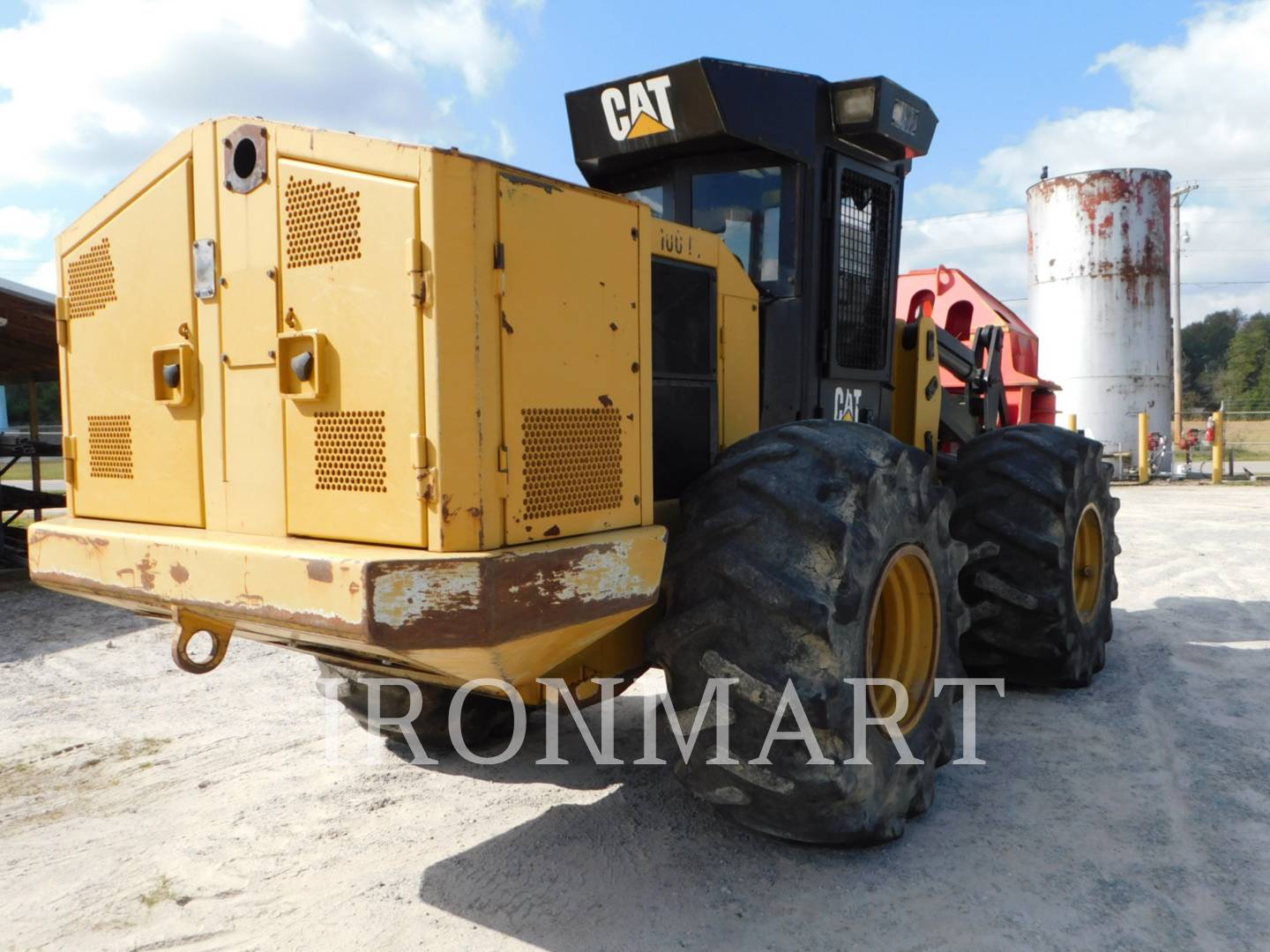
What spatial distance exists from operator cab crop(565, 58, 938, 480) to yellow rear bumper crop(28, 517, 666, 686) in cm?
154

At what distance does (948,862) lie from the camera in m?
3.25

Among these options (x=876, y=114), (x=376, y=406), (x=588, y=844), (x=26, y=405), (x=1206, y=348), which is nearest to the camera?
(x=376, y=406)

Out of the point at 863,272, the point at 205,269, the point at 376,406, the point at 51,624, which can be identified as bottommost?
the point at 51,624

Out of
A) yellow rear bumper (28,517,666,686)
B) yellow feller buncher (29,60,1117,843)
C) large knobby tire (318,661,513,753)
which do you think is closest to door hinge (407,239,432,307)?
yellow feller buncher (29,60,1117,843)

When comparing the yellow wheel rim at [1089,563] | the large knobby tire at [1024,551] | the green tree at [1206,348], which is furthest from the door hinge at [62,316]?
the green tree at [1206,348]

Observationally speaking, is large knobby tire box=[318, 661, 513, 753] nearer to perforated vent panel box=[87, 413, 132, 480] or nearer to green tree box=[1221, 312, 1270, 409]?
perforated vent panel box=[87, 413, 132, 480]

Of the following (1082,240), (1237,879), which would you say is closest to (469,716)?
(1237,879)

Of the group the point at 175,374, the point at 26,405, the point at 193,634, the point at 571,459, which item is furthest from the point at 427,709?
the point at 26,405

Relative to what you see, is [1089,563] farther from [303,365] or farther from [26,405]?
[26,405]

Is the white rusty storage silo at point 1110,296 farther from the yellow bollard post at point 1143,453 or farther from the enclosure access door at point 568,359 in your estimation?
the enclosure access door at point 568,359

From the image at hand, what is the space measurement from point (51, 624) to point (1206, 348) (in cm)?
7985

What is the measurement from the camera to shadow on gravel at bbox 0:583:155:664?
6.96 m

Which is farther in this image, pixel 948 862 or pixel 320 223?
pixel 948 862

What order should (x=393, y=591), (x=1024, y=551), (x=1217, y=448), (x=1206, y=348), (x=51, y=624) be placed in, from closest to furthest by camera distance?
1. (x=393, y=591)
2. (x=1024, y=551)
3. (x=51, y=624)
4. (x=1217, y=448)
5. (x=1206, y=348)
